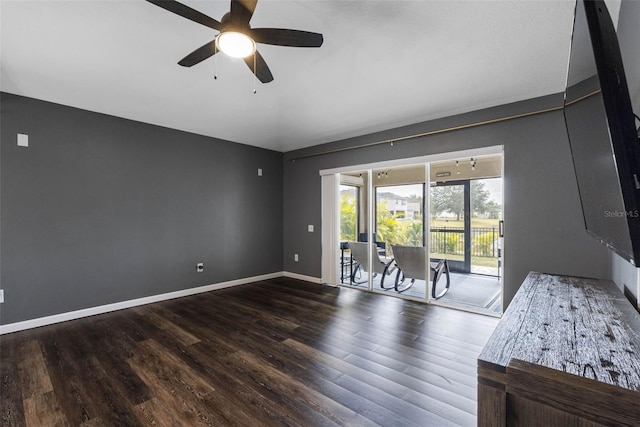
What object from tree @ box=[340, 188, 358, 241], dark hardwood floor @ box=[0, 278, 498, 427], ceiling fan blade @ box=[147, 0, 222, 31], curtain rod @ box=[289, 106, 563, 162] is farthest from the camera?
tree @ box=[340, 188, 358, 241]

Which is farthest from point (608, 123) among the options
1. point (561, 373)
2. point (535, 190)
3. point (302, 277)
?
point (302, 277)

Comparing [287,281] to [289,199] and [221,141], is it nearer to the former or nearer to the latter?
[289,199]

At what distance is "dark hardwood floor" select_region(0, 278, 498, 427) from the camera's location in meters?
1.87

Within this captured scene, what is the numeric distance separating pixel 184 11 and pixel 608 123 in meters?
1.91

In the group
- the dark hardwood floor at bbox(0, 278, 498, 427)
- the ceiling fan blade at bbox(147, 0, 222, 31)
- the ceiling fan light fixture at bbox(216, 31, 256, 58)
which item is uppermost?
the ceiling fan blade at bbox(147, 0, 222, 31)

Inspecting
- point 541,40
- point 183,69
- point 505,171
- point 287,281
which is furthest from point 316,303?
point 541,40

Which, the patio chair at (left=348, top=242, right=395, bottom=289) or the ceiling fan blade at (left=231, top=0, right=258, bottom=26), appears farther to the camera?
the patio chair at (left=348, top=242, right=395, bottom=289)

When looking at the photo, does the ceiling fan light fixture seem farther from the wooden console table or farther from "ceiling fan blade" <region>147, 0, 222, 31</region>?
the wooden console table

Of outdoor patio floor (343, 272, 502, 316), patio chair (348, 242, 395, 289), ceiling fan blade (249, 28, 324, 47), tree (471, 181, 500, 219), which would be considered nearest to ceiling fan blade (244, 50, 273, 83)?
ceiling fan blade (249, 28, 324, 47)

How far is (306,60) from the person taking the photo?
252cm

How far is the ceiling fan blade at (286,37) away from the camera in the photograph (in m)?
1.74

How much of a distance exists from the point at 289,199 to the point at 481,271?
3.65 metres

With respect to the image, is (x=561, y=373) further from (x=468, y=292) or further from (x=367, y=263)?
(x=367, y=263)

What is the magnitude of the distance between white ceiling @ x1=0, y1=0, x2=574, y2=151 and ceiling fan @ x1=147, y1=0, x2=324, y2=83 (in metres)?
0.25
